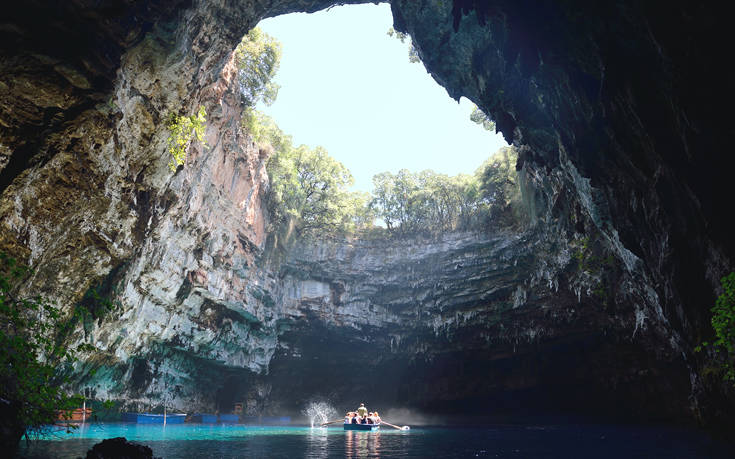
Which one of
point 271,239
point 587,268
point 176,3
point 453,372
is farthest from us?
point 453,372

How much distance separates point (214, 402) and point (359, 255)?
1494 centimetres

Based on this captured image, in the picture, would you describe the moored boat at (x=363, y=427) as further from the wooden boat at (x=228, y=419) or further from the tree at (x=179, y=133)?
the tree at (x=179, y=133)

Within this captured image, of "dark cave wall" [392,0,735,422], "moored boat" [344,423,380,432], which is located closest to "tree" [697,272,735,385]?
"dark cave wall" [392,0,735,422]

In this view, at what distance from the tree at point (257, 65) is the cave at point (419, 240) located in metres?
2.65

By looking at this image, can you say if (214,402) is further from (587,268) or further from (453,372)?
(587,268)

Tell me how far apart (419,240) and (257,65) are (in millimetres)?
15645

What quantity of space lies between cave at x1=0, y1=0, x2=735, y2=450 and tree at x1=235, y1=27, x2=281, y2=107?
8.70 feet

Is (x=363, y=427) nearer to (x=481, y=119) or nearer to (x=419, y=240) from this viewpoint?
(x=419, y=240)

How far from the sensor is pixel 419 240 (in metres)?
29.8

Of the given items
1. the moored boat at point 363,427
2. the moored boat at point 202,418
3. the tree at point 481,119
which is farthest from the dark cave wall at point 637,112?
the moored boat at point 202,418

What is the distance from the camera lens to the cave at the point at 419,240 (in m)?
9.30

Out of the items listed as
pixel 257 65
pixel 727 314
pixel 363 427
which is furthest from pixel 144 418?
pixel 727 314

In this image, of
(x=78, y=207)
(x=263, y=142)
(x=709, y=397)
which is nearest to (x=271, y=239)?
(x=263, y=142)

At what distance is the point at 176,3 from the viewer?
1207 centimetres
